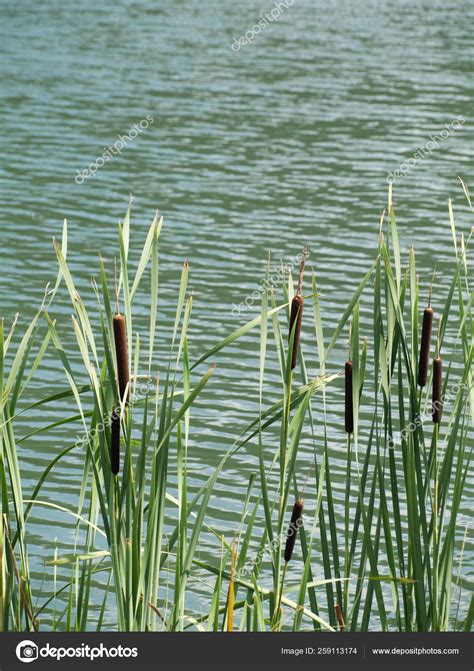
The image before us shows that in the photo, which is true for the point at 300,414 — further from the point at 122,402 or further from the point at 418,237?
the point at 418,237

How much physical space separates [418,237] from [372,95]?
7.24 m

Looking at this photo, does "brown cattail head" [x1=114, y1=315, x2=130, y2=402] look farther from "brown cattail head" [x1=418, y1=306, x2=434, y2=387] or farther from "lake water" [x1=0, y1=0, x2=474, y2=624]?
"lake water" [x1=0, y1=0, x2=474, y2=624]

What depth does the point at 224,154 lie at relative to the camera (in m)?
15.3

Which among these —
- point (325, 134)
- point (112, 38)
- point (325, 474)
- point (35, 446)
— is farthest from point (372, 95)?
point (325, 474)

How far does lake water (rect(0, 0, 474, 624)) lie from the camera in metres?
9.98

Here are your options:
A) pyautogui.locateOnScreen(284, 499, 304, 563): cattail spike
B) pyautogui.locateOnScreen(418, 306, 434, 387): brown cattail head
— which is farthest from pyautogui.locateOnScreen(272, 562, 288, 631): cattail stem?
pyautogui.locateOnScreen(418, 306, 434, 387): brown cattail head

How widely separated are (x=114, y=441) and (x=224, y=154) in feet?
41.8

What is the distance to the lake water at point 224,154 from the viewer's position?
998 centimetres

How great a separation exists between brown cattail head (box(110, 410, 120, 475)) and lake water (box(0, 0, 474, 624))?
358 cm

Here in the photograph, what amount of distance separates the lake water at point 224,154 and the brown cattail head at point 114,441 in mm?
3576

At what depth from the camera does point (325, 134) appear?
16531 mm

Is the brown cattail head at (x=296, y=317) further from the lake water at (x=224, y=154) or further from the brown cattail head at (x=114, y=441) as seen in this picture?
the lake water at (x=224, y=154)
